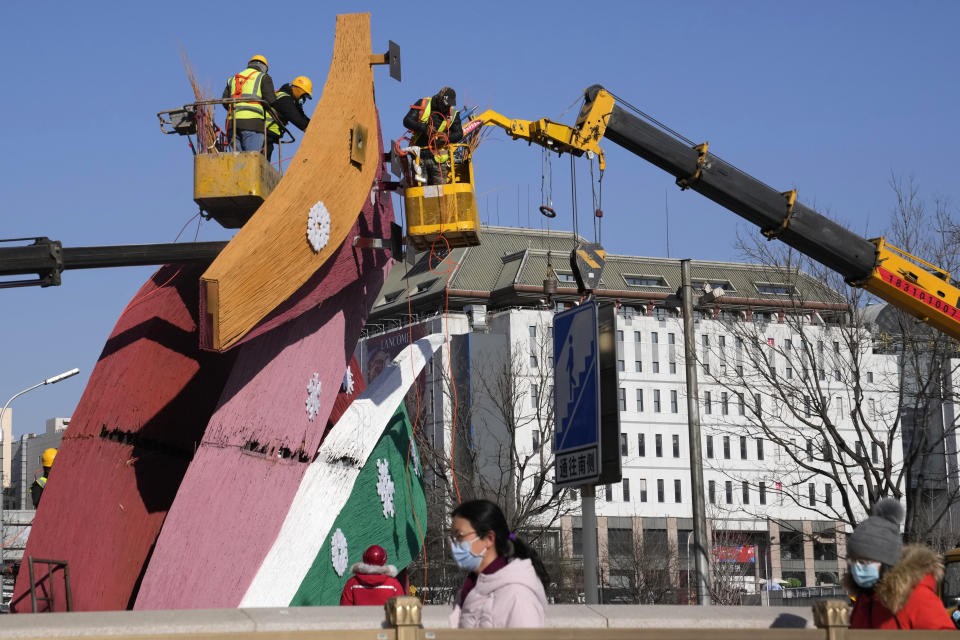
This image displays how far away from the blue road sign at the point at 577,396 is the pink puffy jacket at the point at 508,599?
3.44 metres

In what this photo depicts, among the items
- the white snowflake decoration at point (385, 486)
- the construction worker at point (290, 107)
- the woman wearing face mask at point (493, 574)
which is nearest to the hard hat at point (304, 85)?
the construction worker at point (290, 107)

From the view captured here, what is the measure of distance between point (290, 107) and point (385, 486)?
14.2ft

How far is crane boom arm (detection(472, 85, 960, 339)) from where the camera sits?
15.9 m

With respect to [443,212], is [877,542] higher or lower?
lower

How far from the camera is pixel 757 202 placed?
1616 centimetres

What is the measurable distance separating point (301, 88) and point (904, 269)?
8552 mm

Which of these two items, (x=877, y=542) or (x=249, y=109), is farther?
(x=249, y=109)

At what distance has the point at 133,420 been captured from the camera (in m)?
12.2

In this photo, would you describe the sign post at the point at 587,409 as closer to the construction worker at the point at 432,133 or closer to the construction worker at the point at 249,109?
the construction worker at the point at 432,133

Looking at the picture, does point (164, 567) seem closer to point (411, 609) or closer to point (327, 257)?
point (327, 257)

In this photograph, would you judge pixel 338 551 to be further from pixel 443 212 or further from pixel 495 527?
pixel 495 527

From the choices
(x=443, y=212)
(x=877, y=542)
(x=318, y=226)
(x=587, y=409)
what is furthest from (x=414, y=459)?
(x=877, y=542)

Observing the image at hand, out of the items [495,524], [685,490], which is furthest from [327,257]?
[685,490]

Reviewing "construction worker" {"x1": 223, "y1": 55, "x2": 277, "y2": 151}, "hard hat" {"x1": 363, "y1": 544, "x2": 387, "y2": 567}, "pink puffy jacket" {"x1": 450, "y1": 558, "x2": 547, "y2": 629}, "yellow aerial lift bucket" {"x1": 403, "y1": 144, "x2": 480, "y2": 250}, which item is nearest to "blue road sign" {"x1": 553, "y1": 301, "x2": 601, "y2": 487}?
"hard hat" {"x1": 363, "y1": 544, "x2": 387, "y2": 567}
